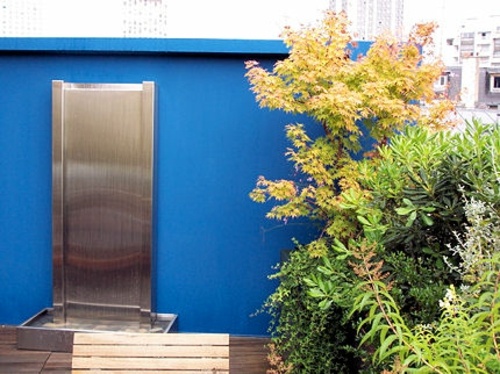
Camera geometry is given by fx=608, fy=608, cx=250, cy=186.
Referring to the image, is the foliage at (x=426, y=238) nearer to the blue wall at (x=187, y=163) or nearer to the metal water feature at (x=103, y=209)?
the blue wall at (x=187, y=163)

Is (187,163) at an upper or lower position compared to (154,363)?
upper

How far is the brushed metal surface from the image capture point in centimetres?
477

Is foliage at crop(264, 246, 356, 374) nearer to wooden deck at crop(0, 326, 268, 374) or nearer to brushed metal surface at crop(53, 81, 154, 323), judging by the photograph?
wooden deck at crop(0, 326, 268, 374)

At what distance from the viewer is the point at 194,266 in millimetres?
4984

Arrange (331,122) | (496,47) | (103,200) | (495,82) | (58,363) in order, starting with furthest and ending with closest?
1. (496,47)
2. (495,82)
3. (103,200)
4. (58,363)
5. (331,122)

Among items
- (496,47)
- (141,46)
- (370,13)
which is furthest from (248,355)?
(496,47)

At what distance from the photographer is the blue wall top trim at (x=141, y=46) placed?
15.4ft

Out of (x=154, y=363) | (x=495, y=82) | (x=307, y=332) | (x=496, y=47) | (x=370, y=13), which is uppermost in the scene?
(x=496, y=47)

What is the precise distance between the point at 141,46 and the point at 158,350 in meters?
2.82

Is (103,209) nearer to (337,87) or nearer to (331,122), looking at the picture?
(331,122)

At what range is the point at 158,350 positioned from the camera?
267 cm

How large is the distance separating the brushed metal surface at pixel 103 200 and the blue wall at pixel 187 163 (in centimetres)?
19

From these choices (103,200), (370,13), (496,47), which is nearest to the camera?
(103,200)

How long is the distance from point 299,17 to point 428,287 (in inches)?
87.7
